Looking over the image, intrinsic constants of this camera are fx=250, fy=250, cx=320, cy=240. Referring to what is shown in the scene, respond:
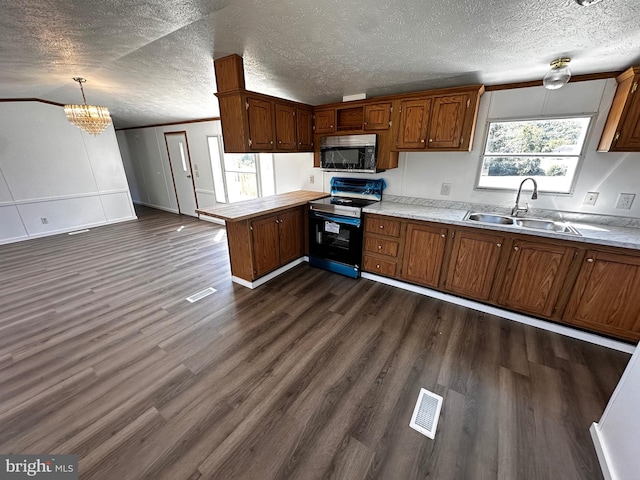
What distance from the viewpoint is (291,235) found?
3.38 meters

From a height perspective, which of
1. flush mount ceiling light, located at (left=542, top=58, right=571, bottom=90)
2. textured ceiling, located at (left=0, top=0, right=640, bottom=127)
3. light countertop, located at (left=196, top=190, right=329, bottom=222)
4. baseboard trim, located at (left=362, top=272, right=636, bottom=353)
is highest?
textured ceiling, located at (left=0, top=0, right=640, bottom=127)

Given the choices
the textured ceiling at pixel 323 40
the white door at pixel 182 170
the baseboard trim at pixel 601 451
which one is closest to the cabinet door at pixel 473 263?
the baseboard trim at pixel 601 451

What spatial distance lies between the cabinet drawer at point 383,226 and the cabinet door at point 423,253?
139mm

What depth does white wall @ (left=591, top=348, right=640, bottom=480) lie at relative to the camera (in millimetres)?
1108

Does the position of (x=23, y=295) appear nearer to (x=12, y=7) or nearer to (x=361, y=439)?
(x=12, y=7)

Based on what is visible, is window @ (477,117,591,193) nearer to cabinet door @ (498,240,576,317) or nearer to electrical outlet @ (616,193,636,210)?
electrical outlet @ (616,193,636,210)

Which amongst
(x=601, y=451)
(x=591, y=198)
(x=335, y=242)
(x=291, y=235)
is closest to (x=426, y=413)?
(x=601, y=451)

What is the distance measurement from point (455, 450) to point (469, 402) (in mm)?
369

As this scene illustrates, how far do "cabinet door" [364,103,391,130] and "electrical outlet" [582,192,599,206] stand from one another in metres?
2.01

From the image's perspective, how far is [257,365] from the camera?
1925mm

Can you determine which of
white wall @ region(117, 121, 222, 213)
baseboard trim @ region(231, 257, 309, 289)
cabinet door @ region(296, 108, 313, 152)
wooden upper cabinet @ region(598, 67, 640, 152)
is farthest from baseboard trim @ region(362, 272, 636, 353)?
white wall @ region(117, 121, 222, 213)

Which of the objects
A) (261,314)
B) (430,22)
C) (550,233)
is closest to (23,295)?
(261,314)

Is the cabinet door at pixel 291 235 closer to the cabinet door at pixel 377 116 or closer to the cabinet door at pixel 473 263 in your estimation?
the cabinet door at pixel 377 116

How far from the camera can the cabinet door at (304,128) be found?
3.17 m
